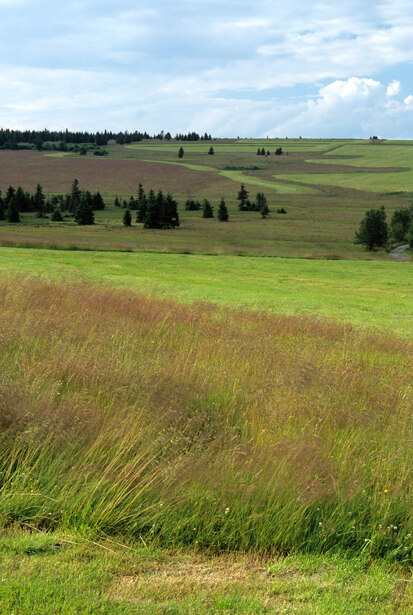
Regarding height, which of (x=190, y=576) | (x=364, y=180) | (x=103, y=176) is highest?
(x=364, y=180)

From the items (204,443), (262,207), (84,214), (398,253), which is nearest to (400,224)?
(398,253)

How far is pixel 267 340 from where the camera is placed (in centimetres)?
1030

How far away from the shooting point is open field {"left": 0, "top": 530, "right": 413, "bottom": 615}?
3787 mm

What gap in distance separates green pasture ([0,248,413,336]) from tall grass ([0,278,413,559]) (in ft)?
25.9

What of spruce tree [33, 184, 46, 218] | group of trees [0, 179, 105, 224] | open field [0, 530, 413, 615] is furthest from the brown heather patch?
open field [0, 530, 413, 615]

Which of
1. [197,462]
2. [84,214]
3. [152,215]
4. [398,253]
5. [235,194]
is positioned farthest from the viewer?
[235,194]

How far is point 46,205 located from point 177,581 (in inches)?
4707

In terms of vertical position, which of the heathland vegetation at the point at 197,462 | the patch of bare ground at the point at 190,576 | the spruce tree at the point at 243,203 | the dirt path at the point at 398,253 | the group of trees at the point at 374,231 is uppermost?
the spruce tree at the point at 243,203

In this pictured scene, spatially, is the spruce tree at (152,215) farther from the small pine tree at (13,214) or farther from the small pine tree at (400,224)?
the small pine tree at (400,224)

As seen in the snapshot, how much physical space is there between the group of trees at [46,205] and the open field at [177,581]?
101 meters

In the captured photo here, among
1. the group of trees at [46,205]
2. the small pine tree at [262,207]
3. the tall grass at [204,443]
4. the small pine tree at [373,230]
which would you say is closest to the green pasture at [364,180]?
the small pine tree at [262,207]

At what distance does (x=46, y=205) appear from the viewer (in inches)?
4587

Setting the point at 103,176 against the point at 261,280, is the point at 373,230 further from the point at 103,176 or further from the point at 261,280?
the point at 103,176

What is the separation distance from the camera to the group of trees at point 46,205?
10227 cm
